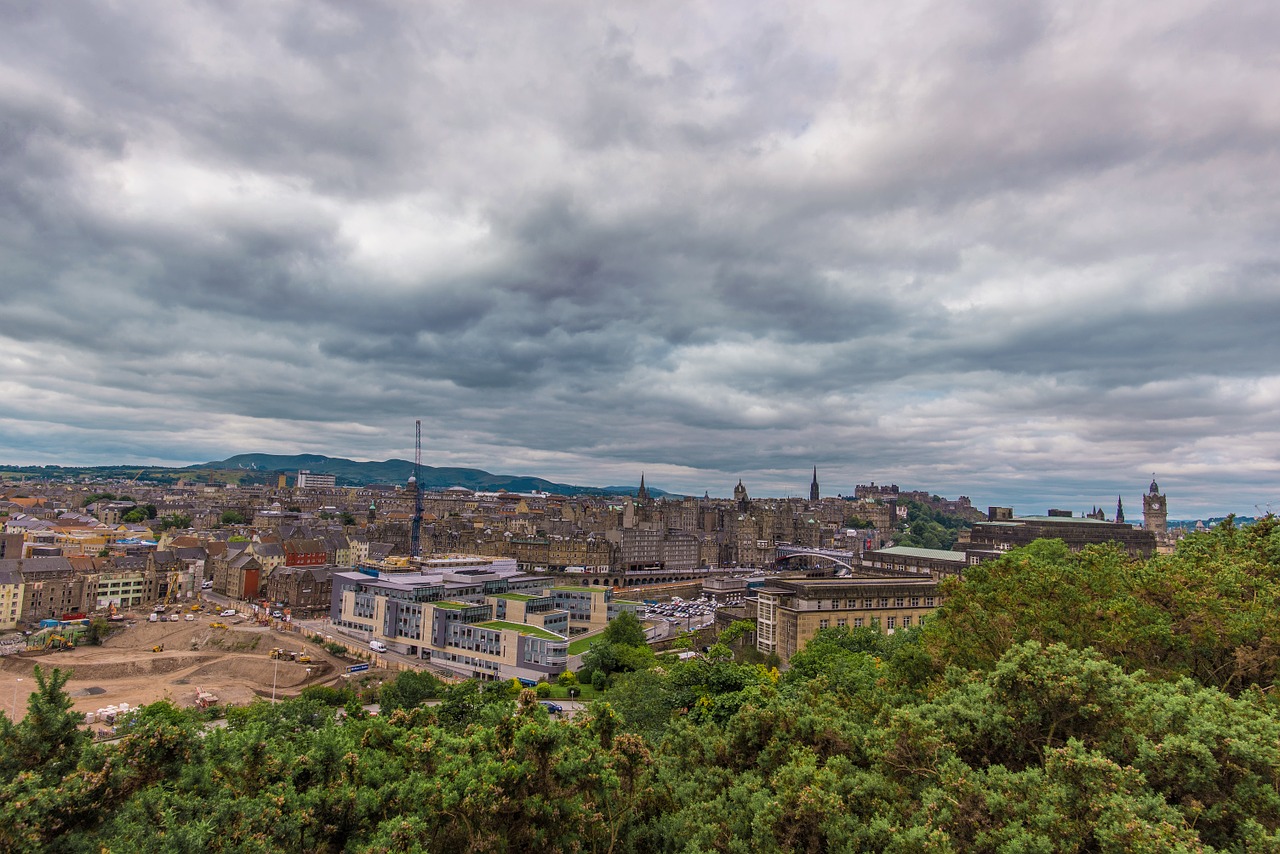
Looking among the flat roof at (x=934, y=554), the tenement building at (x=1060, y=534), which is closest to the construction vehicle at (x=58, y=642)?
the flat roof at (x=934, y=554)

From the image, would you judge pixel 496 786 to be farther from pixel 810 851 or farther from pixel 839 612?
pixel 839 612

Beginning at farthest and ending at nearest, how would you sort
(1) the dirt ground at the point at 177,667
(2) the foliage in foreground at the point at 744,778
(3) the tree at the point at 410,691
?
(1) the dirt ground at the point at 177,667 < (3) the tree at the point at 410,691 < (2) the foliage in foreground at the point at 744,778

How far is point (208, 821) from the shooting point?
Answer: 1133 centimetres

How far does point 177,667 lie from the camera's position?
72750mm

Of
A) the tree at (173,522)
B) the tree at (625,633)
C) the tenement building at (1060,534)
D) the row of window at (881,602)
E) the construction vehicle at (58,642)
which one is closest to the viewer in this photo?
the row of window at (881,602)

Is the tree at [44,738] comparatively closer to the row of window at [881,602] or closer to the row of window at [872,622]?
the row of window at [872,622]

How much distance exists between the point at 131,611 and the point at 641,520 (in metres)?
111

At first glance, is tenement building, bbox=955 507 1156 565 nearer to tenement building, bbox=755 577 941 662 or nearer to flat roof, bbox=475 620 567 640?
tenement building, bbox=755 577 941 662

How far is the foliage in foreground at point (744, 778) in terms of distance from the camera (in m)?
11.3

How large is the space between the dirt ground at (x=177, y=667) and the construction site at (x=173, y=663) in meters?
0.08

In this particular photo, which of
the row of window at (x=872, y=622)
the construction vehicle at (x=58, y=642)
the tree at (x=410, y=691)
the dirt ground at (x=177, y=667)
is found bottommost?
the dirt ground at (x=177, y=667)

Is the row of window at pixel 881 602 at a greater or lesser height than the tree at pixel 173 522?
greater

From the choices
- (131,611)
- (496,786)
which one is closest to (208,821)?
(496,786)

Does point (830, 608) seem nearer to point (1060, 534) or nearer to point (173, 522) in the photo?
point (1060, 534)
